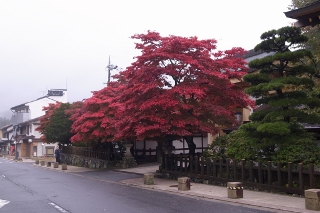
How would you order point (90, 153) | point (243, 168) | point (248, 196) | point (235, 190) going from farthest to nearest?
point (90, 153) < point (243, 168) < point (248, 196) < point (235, 190)

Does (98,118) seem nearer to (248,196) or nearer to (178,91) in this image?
(178,91)

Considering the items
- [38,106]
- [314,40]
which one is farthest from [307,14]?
[38,106]

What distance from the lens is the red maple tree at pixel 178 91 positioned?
60.0ft

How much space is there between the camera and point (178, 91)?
59.8ft

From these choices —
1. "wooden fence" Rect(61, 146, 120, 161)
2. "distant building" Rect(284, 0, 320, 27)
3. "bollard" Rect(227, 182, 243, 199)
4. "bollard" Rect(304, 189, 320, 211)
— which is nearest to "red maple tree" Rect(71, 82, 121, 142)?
"wooden fence" Rect(61, 146, 120, 161)

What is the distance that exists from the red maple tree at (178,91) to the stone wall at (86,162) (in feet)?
38.0

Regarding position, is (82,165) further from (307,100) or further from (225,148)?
(307,100)

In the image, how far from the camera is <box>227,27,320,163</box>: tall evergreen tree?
14.2 m

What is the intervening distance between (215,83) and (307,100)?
5.60 metres

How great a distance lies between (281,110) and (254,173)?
280cm

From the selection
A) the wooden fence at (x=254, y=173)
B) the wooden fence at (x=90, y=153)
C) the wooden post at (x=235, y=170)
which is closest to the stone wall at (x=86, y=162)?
the wooden fence at (x=90, y=153)

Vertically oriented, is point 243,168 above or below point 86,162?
above

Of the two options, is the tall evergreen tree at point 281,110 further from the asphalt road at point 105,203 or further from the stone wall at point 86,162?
the stone wall at point 86,162

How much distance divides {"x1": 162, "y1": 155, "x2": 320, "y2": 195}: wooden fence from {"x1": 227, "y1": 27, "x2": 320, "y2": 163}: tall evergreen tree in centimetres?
53
